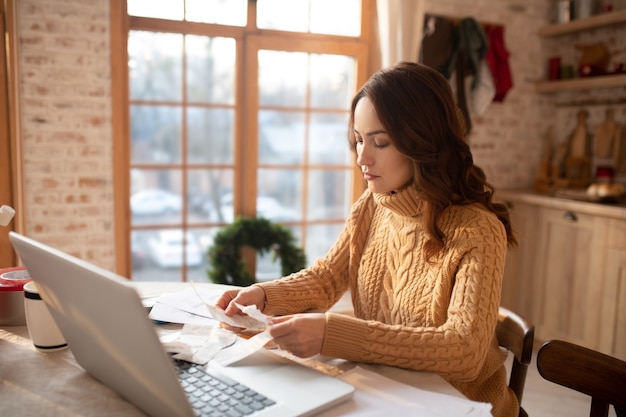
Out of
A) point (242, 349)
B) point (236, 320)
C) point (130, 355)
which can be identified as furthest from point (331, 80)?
point (130, 355)

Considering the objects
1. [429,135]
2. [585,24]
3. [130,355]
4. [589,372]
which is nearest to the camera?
[130,355]

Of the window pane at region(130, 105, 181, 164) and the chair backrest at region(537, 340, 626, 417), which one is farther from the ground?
the window pane at region(130, 105, 181, 164)

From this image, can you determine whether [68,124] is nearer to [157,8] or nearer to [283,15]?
[157,8]

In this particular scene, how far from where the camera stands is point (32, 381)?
1059mm

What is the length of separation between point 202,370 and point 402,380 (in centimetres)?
38

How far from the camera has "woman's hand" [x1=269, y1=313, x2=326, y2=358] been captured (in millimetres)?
1091

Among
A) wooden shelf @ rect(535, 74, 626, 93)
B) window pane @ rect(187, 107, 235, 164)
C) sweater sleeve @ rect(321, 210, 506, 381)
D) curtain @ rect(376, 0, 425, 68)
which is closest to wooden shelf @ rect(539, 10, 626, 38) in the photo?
wooden shelf @ rect(535, 74, 626, 93)

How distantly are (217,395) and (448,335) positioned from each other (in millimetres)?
472

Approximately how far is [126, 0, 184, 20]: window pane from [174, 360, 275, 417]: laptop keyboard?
2.85m

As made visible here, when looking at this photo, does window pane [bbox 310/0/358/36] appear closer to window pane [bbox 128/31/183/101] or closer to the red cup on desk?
window pane [bbox 128/31/183/101]

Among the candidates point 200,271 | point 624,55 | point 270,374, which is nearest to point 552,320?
point 624,55

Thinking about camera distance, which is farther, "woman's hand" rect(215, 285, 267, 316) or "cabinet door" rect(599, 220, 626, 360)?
"cabinet door" rect(599, 220, 626, 360)

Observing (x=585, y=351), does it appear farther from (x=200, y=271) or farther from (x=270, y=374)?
(x=200, y=271)

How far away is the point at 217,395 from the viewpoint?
97 centimetres
